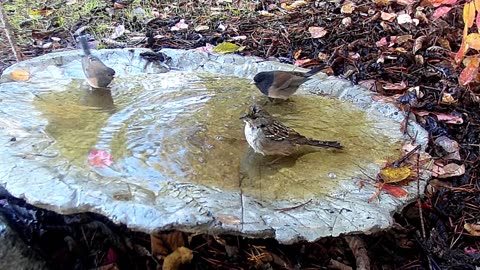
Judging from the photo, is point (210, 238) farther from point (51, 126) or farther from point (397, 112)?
point (397, 112)

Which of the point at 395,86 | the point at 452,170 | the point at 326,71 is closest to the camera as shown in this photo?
the point at 452,170

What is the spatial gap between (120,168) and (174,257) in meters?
0.61

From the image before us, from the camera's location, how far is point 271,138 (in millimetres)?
2746

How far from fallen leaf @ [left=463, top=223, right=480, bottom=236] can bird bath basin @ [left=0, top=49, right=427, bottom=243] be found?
0.59 meters

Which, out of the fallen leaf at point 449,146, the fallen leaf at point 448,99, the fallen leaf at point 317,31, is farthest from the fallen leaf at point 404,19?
the fallen leaf at point 449,146

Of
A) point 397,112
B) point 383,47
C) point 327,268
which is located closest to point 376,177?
point 327,268

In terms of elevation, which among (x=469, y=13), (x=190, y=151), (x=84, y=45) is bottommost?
(x=190, y=151)

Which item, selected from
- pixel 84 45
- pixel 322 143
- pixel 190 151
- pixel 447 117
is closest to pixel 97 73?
pixel 84 45

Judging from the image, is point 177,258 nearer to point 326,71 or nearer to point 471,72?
point 471,72

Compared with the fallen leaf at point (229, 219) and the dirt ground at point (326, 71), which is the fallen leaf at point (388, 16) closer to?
the dirt ground at point (326, 71)

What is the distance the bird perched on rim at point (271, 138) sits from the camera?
2754mm

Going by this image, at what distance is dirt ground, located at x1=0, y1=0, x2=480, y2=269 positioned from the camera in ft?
9.64

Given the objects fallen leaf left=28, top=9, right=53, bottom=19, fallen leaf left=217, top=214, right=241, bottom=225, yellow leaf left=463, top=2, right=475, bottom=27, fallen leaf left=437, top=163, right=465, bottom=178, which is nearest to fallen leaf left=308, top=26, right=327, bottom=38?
yellow leaf left=463, top=2, right=475, bottom=27

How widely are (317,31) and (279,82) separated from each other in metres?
2.24
